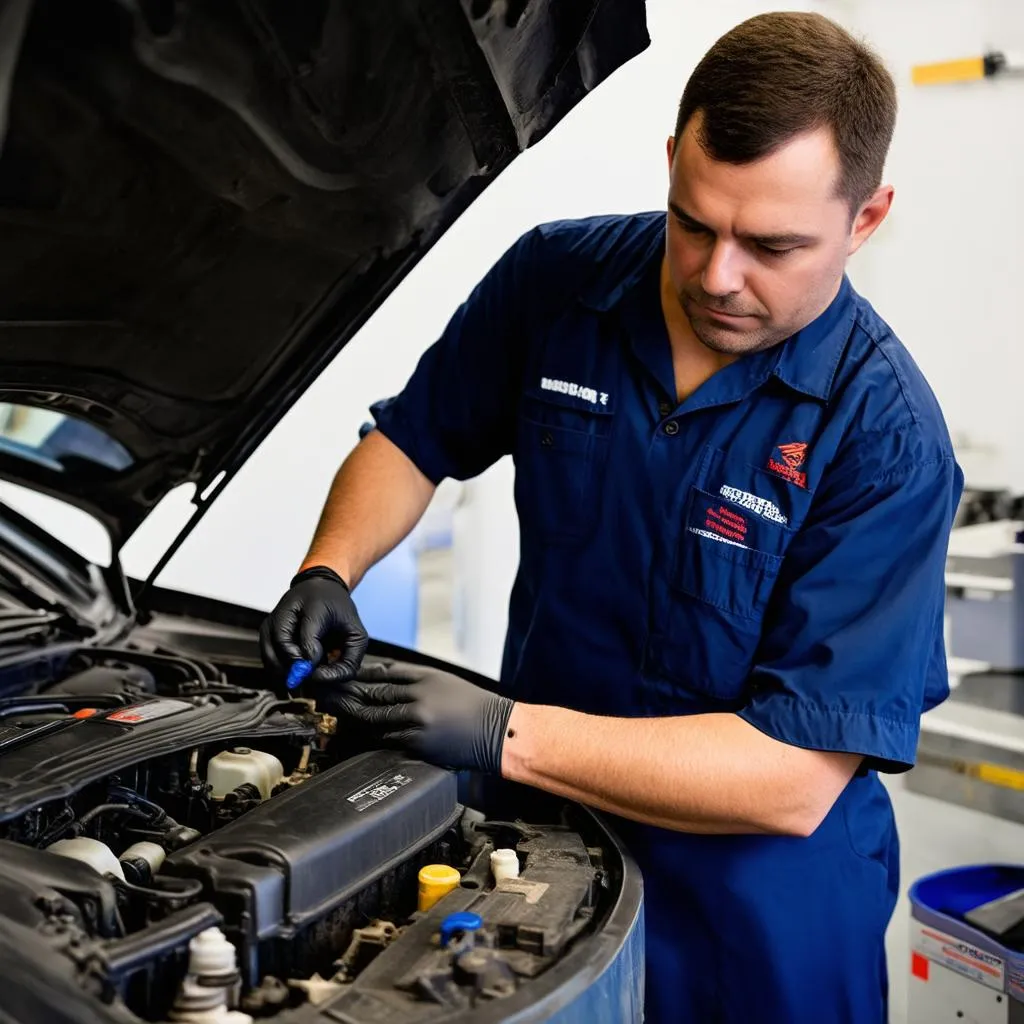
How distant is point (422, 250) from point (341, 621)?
0.48m

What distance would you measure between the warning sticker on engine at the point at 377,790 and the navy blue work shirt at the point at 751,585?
0.37 m

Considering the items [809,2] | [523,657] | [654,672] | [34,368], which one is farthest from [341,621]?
[809,2]

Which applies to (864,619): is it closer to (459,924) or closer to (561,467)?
(561,467)

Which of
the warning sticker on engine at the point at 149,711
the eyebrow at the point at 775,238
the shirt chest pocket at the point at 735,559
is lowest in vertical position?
the warning sticker on engine at the point at 149,711

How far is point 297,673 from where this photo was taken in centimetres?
141

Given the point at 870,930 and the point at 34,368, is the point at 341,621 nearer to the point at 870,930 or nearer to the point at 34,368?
the point at 34,368

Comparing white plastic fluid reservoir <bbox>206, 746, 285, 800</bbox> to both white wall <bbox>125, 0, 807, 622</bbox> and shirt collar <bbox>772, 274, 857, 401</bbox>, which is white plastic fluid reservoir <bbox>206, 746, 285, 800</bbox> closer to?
shirt collar <bbox>772, 274, 857, 401</bbox>

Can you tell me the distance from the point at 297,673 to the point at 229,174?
581mm

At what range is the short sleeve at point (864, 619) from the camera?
1321 millimetres

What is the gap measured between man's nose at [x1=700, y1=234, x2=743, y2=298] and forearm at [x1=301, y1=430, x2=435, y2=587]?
2.01ft

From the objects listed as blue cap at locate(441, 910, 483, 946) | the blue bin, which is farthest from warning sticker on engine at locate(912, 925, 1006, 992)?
blue cap at locate(441, 910, 483, 946)

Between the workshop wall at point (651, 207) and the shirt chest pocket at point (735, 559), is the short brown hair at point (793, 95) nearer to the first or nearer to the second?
the shirt chest pocket at point (735, 559)

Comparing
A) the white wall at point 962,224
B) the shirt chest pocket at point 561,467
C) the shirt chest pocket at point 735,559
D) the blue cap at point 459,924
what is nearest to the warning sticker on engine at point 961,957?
the shirt chest pocket at point 735,559

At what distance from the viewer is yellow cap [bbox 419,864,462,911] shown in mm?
1163
